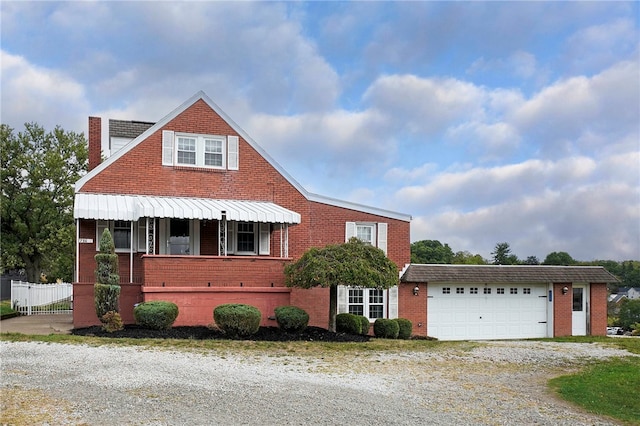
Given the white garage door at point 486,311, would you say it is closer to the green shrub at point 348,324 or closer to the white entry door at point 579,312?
the white entry door at point 579,312

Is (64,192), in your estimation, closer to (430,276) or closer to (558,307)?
(430,276)

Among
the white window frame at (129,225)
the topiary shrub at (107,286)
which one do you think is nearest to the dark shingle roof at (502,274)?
the white window frame at (129,225)

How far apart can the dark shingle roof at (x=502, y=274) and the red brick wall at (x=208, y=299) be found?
7051mm

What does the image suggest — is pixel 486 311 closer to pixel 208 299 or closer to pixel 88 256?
pixel 208 299

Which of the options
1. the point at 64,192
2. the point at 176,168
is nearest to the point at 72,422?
the point at 176,168

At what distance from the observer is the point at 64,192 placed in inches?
1729

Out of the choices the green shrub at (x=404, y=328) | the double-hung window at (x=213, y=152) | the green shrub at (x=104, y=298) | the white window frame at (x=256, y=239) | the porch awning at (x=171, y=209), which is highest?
the double-hung window at (x=213, y=152)

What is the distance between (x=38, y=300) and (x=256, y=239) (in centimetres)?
1115

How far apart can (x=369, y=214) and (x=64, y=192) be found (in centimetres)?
2590

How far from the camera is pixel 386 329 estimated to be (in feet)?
79.5

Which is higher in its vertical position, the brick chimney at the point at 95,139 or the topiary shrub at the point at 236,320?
the brick chimney at the point at 95,139

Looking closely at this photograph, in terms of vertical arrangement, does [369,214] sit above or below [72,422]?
above

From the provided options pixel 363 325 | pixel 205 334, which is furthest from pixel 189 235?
pixel 363 325

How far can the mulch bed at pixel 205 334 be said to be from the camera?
18281mm
